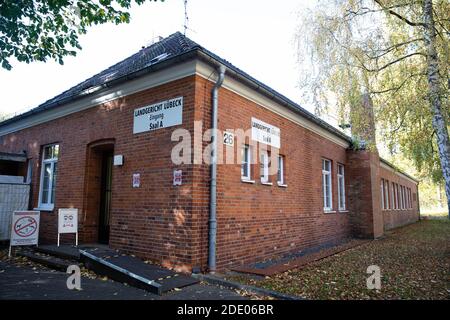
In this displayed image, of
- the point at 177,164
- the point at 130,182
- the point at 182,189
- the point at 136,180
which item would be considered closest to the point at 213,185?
the point at 182,189

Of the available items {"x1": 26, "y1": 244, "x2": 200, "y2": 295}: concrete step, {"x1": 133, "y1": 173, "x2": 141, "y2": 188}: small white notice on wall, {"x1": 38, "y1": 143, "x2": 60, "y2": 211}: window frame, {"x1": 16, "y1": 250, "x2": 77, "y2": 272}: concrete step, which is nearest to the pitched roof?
{"x1": 38, "y1": 143, "x2": 60, "y2": 211}: window frame

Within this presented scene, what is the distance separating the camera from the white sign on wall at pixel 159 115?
6.89m

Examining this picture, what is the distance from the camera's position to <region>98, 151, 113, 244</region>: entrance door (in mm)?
9070

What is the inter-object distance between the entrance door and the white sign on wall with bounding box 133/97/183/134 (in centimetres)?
214

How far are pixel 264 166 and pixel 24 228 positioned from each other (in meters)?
6.60

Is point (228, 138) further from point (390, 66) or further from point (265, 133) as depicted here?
point (390, 66)

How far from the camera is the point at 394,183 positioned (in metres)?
25.0

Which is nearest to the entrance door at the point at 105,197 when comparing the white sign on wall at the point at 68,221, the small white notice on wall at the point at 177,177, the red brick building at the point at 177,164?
the red brick building at the point at 177,164

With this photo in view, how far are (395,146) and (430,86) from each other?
1.95m

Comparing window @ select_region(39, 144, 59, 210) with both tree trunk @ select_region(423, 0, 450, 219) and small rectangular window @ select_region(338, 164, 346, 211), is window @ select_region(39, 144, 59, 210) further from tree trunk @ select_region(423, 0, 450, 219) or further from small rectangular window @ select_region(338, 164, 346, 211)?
small rectangular window @ select_region(338, 164, 346, 211)

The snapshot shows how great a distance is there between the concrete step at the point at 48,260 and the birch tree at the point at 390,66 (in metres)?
7.69
